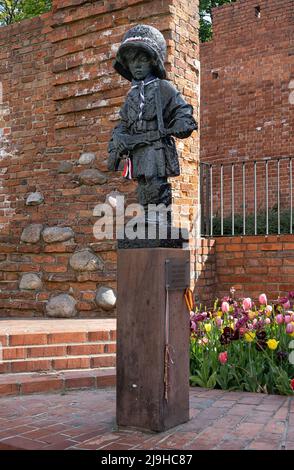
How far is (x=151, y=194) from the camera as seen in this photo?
3600 mm

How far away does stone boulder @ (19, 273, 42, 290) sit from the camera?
Result: 7.14 metres

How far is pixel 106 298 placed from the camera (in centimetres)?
660

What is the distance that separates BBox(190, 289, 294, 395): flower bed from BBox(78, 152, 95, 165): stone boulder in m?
2.90

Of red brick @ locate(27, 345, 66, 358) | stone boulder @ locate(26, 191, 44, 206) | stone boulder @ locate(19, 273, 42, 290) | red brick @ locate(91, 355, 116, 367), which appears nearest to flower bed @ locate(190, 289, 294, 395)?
red brick @ locate(91, 355, 116, 367)

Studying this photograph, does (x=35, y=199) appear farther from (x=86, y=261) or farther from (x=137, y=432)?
(x=137, y=432)

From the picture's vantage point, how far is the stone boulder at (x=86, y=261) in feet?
22.3

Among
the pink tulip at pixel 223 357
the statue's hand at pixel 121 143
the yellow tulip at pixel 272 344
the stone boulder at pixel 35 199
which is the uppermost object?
the stone boulder at pixel 35 199

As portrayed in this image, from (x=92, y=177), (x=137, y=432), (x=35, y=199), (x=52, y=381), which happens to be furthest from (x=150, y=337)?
(x=35, y=199)

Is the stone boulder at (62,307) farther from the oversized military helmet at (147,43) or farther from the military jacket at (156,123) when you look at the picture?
the oversized military helmet at (147,43)

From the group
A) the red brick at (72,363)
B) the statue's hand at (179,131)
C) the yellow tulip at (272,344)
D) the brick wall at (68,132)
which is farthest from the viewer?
the brick wall at (68,132)

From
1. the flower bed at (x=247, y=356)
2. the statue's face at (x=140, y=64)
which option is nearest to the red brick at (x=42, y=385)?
the flower bed at (x=247, y=356)

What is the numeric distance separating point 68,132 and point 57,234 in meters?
1.37

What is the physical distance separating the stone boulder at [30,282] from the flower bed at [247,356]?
281cm
